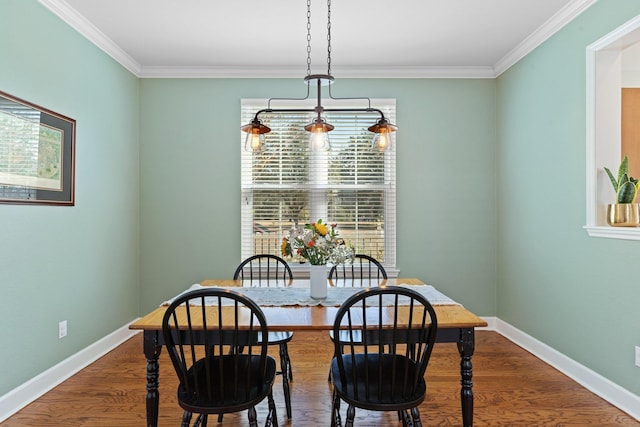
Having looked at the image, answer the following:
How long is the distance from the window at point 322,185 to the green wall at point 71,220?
44.8 inches

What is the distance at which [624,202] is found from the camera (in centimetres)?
262

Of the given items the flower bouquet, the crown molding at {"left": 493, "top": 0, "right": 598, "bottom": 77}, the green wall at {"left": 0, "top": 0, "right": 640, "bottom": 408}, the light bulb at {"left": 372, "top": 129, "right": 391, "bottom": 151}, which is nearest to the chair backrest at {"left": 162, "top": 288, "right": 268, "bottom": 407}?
the flower bouquet

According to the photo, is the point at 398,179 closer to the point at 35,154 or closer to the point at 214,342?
the point at 214,342

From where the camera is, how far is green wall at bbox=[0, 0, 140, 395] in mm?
2529

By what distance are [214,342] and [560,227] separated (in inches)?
106

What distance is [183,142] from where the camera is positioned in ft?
13.8

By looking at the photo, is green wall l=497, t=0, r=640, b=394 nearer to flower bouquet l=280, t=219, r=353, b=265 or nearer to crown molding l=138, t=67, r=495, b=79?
crown molding l=138, t=67, r=495, b=79

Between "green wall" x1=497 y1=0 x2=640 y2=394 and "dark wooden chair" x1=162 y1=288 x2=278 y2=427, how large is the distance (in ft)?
7.12

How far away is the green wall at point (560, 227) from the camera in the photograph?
2609 millimetres

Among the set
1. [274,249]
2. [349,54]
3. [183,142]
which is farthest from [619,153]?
[183,142]

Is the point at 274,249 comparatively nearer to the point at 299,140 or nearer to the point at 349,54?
the point at 299,140

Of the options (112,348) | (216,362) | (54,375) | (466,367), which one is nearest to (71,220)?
(54,375)

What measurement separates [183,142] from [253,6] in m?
1.70

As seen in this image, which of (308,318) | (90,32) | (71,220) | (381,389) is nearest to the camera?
(381,389)
